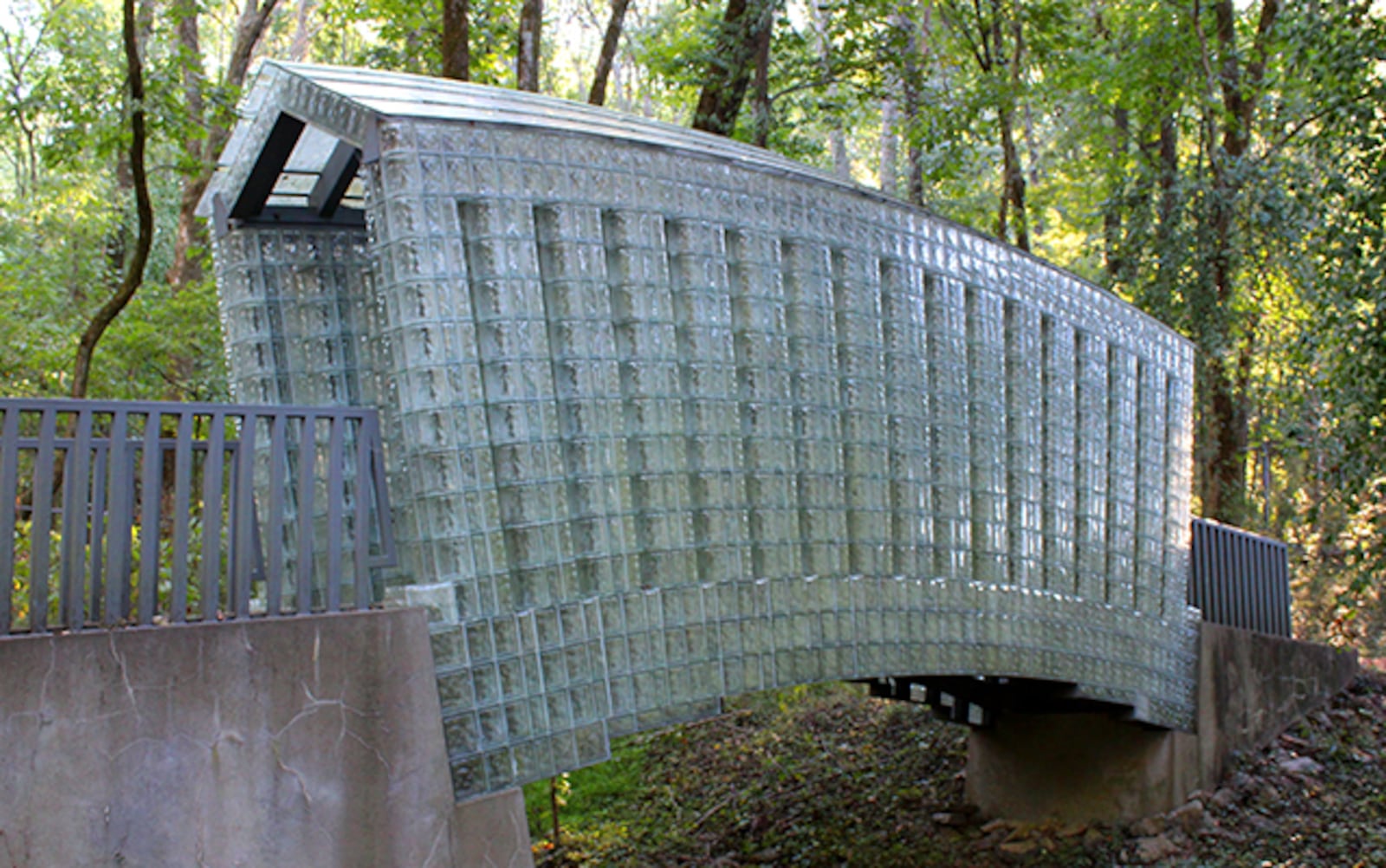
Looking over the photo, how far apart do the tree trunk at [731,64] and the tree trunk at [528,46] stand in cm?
164

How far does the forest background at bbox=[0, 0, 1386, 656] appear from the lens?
29.0 feet

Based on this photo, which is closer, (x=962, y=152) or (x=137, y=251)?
(x=137, y=251)

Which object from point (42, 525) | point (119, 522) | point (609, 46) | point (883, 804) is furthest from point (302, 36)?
point (42, 525)

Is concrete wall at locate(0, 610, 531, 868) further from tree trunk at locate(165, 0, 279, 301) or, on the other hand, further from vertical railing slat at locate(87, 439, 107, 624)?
tree trunk at locate(165, 0, 279, 301)

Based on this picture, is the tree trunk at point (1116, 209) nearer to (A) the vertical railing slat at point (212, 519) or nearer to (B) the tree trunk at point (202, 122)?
(B) the tree trunk at point (202, 122)

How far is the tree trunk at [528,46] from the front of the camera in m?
10.3

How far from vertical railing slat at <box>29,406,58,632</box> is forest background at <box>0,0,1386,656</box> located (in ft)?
19.4

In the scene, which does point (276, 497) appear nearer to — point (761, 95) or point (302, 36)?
point (761, 95)

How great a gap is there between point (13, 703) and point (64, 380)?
10467 millimetres

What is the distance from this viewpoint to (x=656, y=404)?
477 cm

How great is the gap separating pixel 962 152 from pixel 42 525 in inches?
416

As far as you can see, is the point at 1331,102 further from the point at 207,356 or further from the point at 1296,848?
the point at 207,356

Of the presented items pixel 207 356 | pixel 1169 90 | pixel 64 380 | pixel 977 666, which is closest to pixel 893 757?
pixel 977 666

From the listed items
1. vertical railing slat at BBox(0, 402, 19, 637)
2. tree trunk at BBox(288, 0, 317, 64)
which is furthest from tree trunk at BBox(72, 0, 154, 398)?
tree trunk at BBox(288, 0, 317, 64)
